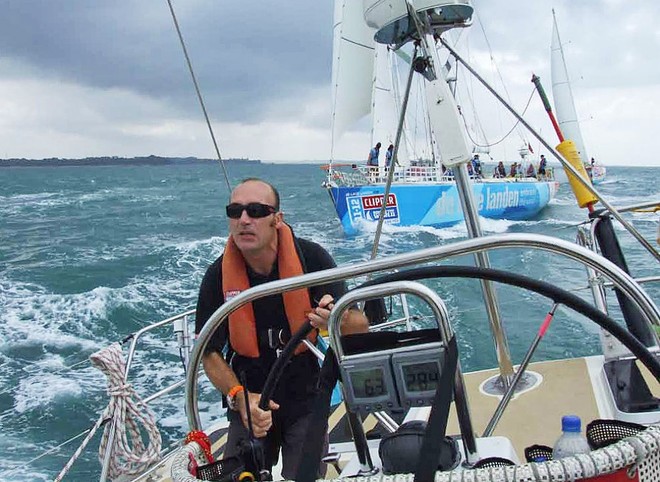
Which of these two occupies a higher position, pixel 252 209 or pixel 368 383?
pixel 252 209

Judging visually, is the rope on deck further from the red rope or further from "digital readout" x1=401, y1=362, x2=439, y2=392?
the red rope

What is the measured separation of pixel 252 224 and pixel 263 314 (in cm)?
35

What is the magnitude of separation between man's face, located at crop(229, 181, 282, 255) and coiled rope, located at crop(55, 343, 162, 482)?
1.00 meters

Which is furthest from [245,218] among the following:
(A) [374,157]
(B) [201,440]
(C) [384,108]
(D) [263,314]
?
(C) [384,108]

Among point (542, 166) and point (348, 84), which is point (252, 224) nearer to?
point (348, 84)

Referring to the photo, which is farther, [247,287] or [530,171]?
[530,171]

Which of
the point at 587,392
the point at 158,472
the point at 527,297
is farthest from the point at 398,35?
→ the point at 527,297

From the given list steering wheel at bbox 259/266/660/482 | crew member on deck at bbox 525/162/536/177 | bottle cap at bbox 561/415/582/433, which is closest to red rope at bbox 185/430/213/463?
steering wheel at bbox 259/266/660/482

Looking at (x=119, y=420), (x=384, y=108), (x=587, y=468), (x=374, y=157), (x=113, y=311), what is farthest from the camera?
(x=384, y=108)

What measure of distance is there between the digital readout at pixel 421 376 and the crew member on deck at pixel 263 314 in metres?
0.84

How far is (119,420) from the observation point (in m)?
2.53

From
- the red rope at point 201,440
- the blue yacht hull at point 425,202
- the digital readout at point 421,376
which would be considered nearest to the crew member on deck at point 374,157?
the blue yacht hull at point 425,202

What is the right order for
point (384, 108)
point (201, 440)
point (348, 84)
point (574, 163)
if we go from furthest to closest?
point (384, 108) < point (348, 84) < point (574, 163) < point (201, 440)

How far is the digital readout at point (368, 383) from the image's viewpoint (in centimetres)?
119
